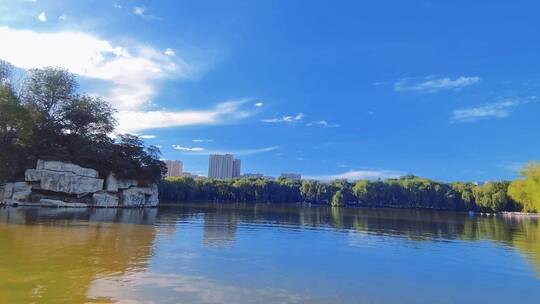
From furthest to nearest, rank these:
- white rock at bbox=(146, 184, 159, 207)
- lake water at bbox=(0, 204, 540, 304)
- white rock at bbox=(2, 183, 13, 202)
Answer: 1. white rock at bbox=(146, 184, 159, 207)
2. white rock at bbox=(2, 183, 13, 202)
3. lake water at bbox=(0, 204, 540, 304)

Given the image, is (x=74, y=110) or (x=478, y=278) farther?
(x=74, y=110)

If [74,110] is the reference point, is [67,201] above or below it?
below

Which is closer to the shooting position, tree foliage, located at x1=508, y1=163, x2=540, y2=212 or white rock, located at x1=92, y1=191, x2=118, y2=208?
white rock, located at x1=92, y1=191, x2=118, y2=208

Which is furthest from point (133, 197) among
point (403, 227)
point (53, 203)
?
point (403, 227)

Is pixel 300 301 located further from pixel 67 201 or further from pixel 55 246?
pixel 67 201

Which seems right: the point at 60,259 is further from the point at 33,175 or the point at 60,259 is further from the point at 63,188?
the point at 33,175

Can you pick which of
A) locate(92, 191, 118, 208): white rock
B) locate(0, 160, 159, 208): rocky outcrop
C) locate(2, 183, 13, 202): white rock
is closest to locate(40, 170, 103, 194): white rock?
locate(0, 160, 159, 208): rocky outcrop

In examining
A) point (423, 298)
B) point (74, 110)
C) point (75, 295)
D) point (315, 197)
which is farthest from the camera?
point (315, 197)

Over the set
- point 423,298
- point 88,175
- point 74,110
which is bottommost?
point 423,298

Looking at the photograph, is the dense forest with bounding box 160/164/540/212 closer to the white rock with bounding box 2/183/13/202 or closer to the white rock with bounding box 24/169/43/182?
the white rock with bounding box 24/169/43/182

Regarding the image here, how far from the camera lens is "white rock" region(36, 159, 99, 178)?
60.4 meters

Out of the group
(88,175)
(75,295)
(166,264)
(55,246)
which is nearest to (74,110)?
(88,175)

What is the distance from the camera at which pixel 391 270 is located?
18.5 meters

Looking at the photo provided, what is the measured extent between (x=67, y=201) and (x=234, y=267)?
51906mm
